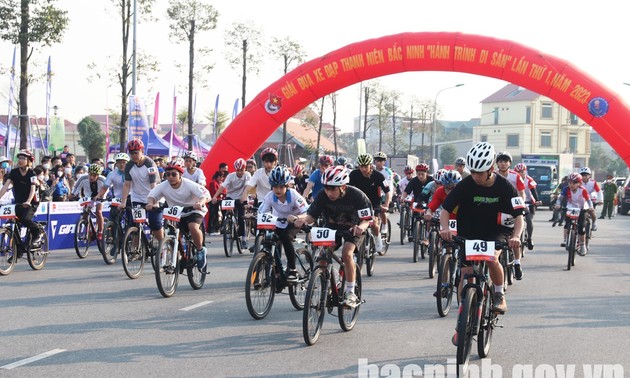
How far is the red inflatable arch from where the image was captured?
2075cm

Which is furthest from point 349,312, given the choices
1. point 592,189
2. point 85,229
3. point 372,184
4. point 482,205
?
point 592,189

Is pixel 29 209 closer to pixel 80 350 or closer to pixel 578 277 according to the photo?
pixel 80 350

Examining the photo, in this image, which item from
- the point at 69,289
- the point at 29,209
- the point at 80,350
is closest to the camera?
the point at 80,350

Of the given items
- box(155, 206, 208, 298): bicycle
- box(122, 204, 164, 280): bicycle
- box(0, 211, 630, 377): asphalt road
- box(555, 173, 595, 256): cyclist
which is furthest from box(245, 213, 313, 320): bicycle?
box(555, 173, 595, 256): cyclist

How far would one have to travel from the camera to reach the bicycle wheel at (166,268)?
10297 mm

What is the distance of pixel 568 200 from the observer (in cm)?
1619

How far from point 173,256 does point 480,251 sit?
196 inches

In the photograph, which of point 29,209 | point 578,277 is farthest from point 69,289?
point 578,277

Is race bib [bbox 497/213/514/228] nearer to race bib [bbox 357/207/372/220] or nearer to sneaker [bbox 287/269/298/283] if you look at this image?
race bib [bbox 357/207/372/220]

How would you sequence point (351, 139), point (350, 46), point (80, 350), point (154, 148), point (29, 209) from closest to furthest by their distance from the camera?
point (80, 350)
point (29, 209)
point (350, 46)
point (154, 148)
point (351, 139)

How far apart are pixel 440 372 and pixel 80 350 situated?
3174 millimetres

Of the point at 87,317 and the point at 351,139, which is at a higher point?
the point at 351,139

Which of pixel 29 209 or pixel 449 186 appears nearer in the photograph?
pixel 449 186

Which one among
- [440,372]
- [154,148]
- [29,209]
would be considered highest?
[154,148]
